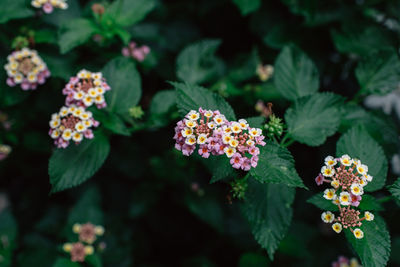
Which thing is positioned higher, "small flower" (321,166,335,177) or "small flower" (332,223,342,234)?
"small flower" (321,166,335,177)

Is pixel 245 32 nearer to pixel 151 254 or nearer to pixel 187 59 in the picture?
pixel 187 59

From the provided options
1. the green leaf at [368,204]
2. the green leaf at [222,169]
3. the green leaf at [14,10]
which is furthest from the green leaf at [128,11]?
the green leaf at [368,204]

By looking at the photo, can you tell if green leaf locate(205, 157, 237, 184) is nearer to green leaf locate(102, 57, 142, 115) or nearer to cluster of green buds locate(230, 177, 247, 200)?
cluster of green buds locate(230, 177, 247, 200)

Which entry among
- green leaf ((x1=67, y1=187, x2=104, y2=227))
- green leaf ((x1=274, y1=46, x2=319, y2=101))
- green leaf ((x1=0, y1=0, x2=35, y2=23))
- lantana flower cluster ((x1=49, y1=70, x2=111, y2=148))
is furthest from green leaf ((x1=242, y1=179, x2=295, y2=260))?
green leaf ((x1=0, y1=0, x2=35, y2=23))

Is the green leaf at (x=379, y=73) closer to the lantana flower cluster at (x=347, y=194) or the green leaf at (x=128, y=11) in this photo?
A: the lantana flower cluster at (x=347, y=194)

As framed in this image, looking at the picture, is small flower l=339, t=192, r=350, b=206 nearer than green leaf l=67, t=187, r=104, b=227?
Yes

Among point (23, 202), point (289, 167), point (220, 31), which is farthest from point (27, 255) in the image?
point (220, 31)

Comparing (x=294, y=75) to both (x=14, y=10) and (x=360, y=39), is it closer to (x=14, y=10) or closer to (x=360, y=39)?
(x=360, y=39)
